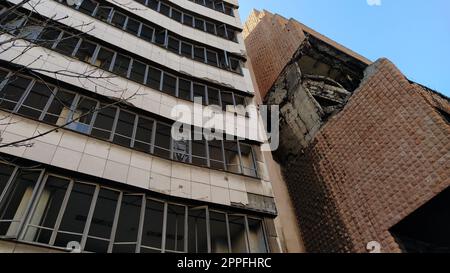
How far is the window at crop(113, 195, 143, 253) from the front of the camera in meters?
8.41

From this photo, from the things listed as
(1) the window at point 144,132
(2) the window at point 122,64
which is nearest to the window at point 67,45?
(2) the window at point 122,64

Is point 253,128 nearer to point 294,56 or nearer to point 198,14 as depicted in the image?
point 294,56

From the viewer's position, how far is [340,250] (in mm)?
9773

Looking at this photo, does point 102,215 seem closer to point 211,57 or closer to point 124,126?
point 124,126

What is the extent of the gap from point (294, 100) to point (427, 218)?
23.6 feet

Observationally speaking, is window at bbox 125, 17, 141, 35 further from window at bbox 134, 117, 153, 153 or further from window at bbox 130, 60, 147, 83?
window at bbox 134, 117, 153, 153

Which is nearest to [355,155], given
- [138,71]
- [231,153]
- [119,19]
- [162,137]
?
[231,153]

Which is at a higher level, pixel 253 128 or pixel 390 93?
pixel 253 128

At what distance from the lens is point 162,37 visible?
1433 cm

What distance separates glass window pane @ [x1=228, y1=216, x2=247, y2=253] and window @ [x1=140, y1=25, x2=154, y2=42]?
8.79m

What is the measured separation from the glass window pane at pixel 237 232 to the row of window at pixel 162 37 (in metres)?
7.50

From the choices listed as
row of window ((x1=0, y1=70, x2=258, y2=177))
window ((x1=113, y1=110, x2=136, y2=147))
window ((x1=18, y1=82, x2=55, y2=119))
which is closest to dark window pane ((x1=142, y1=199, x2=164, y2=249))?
row of window ((x1=0, y1=70, x2=258, y2=177))

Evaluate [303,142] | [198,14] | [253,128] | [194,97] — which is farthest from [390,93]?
[198,14]

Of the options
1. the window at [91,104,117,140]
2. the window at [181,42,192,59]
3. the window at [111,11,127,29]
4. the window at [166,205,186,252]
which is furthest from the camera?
the window at [181,42,192,59]
